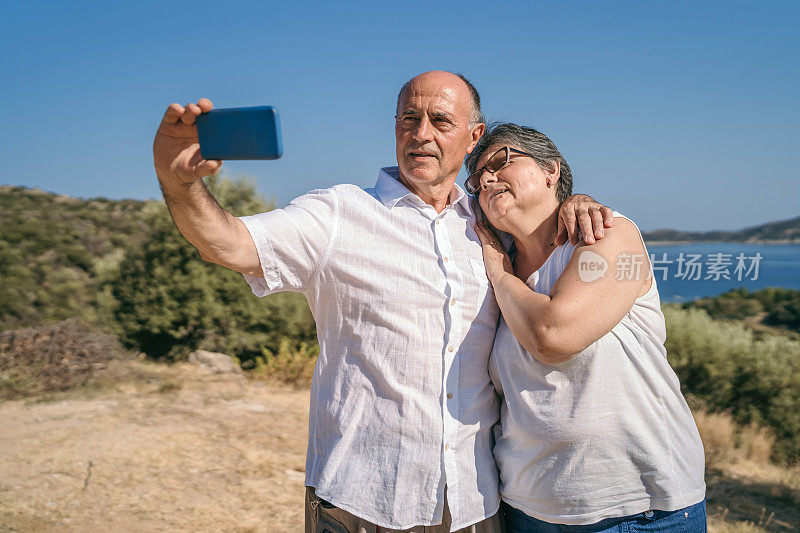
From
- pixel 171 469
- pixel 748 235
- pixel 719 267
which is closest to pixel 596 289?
pixel 719 267

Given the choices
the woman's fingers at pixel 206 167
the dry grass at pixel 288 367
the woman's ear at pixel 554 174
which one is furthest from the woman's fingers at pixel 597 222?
the dry grass at pixel 288 367

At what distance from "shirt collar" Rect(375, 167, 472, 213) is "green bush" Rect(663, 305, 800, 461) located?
6.10 m

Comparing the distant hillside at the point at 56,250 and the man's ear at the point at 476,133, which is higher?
the man's ear at the point at 476,133

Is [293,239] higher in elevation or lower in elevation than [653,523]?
higher

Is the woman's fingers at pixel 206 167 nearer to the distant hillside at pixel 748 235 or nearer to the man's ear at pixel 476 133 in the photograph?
the man's ear at pixel 476 133

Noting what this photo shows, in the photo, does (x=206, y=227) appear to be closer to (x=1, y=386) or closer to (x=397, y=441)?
(x=397, y=441)

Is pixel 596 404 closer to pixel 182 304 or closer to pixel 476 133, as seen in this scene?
pixel 476 133

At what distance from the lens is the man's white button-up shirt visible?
196 cm

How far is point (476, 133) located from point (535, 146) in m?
0.40

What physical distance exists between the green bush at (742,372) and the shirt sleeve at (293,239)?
6647mm

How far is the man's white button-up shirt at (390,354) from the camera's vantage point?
1.96 m

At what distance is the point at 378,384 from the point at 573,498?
727 millimetres

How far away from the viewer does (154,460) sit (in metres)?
5.20

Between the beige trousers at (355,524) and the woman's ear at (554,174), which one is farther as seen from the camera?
the woman's ear at (554,174)
